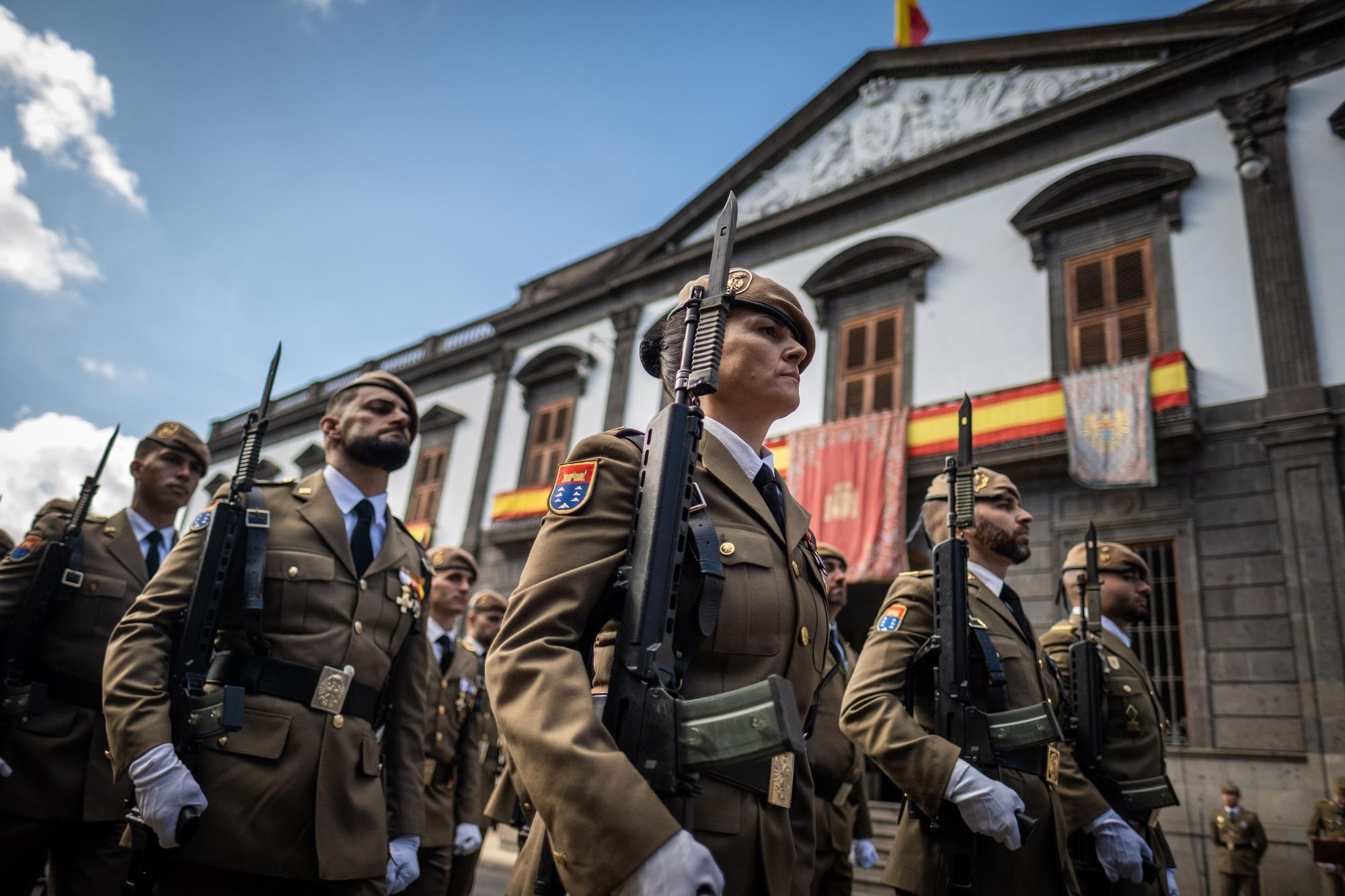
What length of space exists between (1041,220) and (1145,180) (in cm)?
123

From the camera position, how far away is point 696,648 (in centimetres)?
178

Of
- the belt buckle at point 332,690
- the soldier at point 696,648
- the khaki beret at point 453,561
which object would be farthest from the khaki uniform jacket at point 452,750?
the soldier at point 696,648

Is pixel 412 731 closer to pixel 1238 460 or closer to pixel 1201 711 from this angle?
pixel 1201 711

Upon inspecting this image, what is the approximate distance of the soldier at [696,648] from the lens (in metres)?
1.43

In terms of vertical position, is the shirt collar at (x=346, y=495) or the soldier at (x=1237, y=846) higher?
the shirt collar at (x=346, y=495)

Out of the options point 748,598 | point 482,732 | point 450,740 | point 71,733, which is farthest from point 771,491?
A: point 482,732

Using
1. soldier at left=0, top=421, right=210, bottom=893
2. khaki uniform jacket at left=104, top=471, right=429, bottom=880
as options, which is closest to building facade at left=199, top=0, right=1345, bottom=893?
khaki uniform jacket at left=104, top=471, right=429, bottom=880

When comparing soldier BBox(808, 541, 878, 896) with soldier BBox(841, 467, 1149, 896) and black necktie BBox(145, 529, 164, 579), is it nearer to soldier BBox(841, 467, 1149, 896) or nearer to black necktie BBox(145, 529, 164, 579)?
soldier BBox(841, 467, 1149, 896)

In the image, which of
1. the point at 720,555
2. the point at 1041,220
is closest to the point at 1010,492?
the point at 720,555

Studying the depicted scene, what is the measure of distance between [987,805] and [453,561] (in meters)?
4.42

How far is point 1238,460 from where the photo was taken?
363 inches

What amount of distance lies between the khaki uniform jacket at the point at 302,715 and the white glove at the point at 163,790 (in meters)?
0.05

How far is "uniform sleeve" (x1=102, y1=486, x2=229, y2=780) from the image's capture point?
8.22 feet

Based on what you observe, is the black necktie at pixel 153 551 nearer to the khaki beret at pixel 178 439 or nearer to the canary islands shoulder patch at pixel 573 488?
the khaki beret at pixel 178 439
